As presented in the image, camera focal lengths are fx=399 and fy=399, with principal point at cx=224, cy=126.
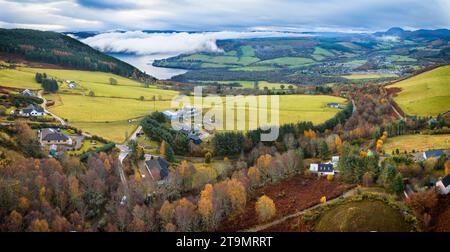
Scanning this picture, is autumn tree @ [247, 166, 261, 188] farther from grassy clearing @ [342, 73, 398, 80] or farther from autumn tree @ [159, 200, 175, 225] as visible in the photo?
grassy clearing @ [342, 73, 398, 80]

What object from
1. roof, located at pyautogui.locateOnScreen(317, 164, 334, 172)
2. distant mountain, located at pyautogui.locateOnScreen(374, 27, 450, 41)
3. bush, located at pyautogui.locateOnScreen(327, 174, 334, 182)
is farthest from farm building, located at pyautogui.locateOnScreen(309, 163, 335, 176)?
distant mountain, located at pyautogui.locateOnScreen(374, 27, 450, 41)

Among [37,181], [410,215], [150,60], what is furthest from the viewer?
[150,60]

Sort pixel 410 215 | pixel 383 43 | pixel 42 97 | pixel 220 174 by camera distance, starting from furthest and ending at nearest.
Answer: pixel 383 43, pixel 42 97, pixel 220 174, pixel 410 215

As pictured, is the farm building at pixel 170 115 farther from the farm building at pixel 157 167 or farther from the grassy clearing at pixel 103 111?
the farm building at pixel 157 167

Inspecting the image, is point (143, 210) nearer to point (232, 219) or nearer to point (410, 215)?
point (232, 219)

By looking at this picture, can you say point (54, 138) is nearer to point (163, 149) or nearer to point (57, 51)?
point (163, 149)

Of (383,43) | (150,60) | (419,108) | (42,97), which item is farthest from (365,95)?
(383,43)
